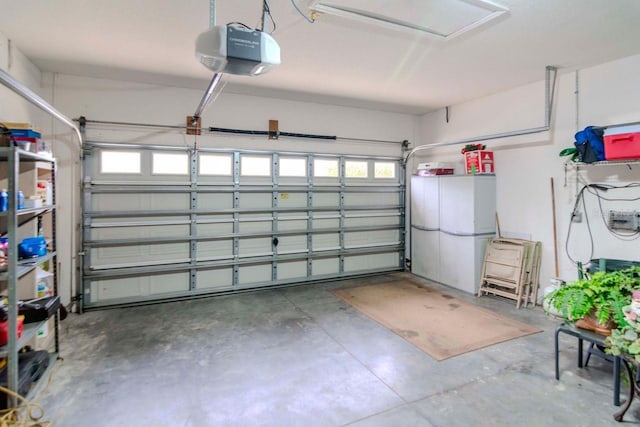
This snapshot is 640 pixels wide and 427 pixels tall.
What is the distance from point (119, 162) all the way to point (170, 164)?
0.58 metres

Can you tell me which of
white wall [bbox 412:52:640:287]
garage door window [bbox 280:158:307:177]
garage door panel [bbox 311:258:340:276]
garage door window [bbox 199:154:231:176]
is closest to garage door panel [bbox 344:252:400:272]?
garage door panel [bbox 311:258:340:276]

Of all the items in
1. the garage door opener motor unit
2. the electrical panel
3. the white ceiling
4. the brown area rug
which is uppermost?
the white ceiling

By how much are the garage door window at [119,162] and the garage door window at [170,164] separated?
219mm

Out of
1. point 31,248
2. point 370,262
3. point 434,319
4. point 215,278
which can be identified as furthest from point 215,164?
point 434,319

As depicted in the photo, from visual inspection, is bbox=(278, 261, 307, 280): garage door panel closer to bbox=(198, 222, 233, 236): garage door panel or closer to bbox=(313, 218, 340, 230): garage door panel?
bbox=(313, 218, 340, 230): garage door panel

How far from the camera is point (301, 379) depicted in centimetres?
258

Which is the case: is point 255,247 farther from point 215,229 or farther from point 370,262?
point 370,262

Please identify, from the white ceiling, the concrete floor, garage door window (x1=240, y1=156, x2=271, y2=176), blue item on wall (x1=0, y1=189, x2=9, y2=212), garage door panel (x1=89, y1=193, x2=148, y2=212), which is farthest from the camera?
garage door window (x1=240, y1=156, x2=271, y2=176)

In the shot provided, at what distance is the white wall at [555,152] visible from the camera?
3.46 meters

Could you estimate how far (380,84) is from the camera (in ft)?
14.1

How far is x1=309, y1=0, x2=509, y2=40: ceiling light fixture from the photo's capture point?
7.90 feet

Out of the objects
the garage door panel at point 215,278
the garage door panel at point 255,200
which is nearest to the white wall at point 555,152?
the garage door panel at point 255,200

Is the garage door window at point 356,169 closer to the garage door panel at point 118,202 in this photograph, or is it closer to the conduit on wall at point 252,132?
the conduit on wall at point 252,132

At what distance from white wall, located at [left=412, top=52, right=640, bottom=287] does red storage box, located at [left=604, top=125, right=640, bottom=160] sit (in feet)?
0.82
